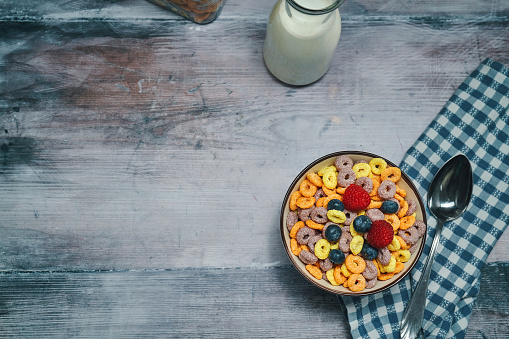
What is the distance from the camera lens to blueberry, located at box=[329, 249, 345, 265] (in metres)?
0.80

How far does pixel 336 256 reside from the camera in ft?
2.61

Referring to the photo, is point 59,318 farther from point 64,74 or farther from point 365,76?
point 365,76

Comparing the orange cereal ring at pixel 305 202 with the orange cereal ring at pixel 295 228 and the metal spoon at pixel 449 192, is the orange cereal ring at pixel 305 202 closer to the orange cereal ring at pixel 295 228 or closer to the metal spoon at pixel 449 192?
the orange cereal ring at pixel 295 228

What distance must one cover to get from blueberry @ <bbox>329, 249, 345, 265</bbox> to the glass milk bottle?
12.9 inches

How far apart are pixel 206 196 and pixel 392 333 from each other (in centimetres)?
42

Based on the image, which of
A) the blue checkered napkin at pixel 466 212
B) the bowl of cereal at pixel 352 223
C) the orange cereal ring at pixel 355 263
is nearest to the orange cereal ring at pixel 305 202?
the bowl of cereal at pixel 352 223

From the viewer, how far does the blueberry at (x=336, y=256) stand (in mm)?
796

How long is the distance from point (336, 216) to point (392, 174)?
0.13m

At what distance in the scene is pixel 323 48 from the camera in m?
0.84

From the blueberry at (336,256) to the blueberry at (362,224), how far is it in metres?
0.05

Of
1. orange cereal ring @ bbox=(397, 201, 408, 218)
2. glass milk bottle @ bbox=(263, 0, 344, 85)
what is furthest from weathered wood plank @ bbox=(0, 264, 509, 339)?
glass milk bottle @ bbox=(263, 0, 344, 85)

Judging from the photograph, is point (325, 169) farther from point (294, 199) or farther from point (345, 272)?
point (345, 272)

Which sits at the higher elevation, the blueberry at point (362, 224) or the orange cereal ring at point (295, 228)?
the blueberry at point (362, 224)

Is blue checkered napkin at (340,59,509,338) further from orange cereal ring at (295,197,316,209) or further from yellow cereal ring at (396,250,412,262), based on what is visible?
orange cereal ring at (295,197,316,209)
